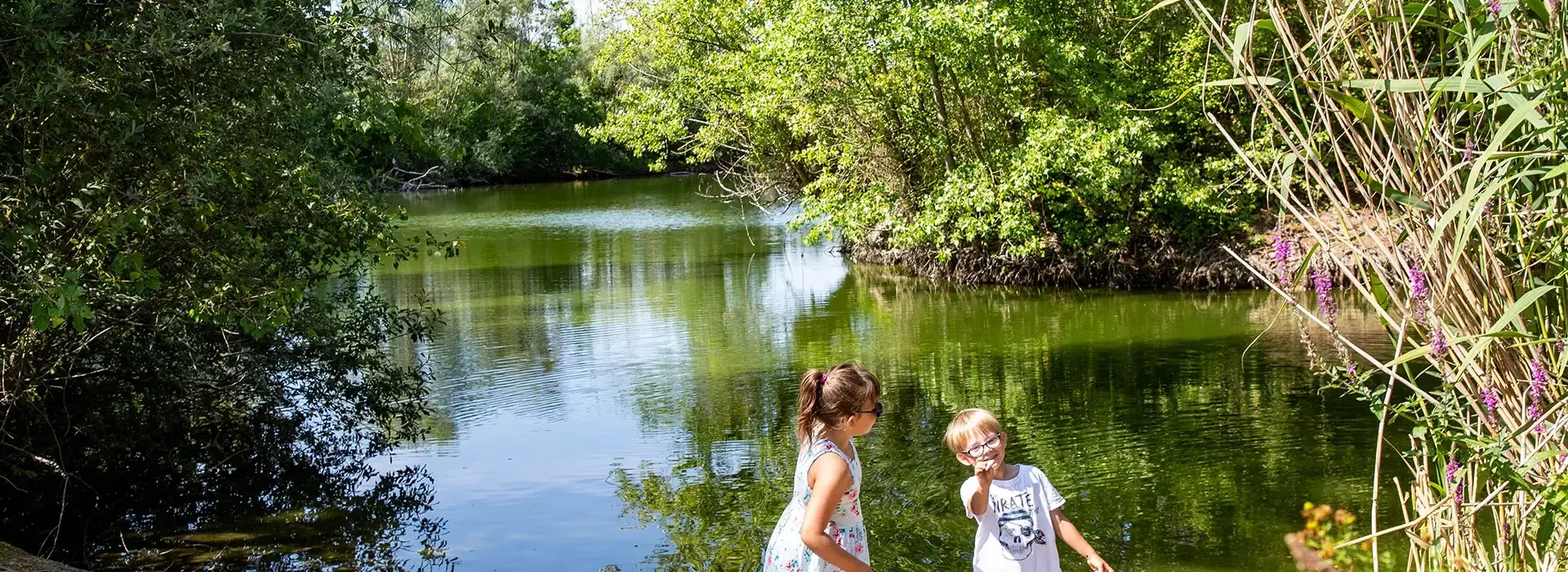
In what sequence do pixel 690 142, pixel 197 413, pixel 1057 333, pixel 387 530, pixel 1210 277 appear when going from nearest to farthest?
pixel 387 530
pixel 197 413
pixel 1057 333
pixel 1210 277
pixel 690 142

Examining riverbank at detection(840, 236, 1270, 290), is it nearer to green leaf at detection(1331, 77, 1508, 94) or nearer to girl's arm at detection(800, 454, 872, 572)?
girl's arm at detection(800, 454, 872, 572)

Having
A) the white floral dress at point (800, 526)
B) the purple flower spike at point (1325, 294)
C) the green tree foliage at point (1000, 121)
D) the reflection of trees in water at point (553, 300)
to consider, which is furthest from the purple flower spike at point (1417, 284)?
the green tree foliage at point (1000, 121)

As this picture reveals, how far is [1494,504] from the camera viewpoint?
3.50 meters

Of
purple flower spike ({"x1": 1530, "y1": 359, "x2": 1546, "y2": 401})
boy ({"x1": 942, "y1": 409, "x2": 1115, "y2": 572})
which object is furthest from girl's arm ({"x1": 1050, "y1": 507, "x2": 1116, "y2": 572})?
purple flower spike ({"x1": 1530, "y1": 359, "x2": 1546, "y2": 401})

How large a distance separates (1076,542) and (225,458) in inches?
270

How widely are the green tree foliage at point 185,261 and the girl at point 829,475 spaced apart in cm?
274

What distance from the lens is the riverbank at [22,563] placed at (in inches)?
224

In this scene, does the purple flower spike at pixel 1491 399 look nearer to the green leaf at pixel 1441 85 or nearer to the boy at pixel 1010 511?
the green leaf at pixel 1441 85

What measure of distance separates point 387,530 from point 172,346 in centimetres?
187

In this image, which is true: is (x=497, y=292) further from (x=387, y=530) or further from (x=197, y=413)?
(x=387, y=530)

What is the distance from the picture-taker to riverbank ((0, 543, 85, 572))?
18.7 feet

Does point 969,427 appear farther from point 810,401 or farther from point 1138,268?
point 1138,268

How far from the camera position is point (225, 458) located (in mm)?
8945

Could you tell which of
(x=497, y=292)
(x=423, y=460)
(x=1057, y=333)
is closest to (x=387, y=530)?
(x=423, y=460)
